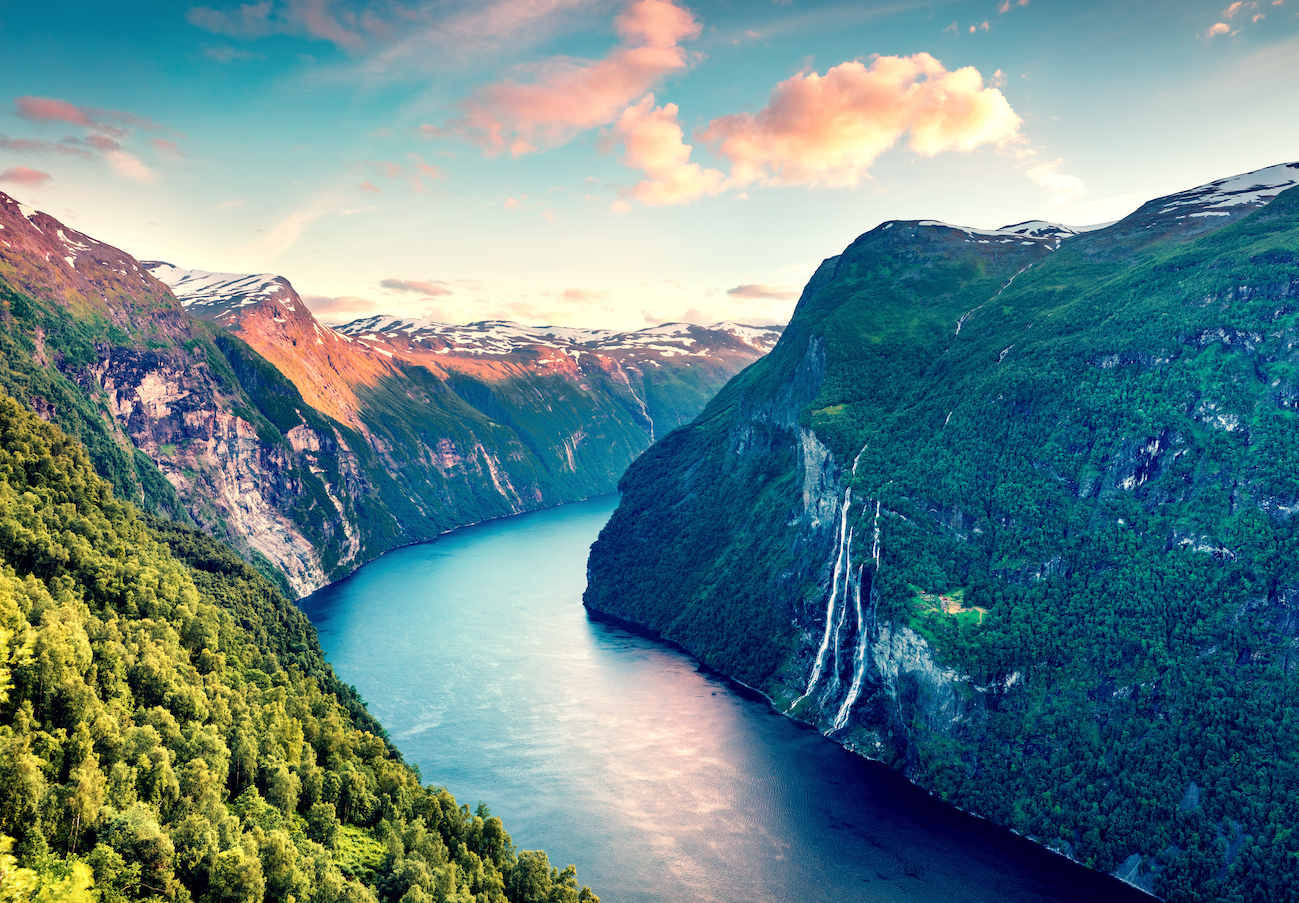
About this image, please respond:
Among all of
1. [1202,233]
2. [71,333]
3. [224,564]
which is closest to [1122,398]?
[1202,233]

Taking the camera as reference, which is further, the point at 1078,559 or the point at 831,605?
the point at 831,605

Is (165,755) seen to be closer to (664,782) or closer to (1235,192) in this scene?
(664,782)

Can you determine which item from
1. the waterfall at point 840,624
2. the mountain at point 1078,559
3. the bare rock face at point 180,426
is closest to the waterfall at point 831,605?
the mountain at point 1078,559

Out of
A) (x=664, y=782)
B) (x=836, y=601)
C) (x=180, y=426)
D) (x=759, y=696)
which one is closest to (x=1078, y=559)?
(x=836, y=601)

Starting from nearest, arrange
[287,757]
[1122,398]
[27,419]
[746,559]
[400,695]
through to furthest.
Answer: [287,757]
[27,419]
[1122,398]
[400,695]
[746,559]

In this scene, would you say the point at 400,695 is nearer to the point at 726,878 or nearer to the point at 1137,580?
the point at 726,878

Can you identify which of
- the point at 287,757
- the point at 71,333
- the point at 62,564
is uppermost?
the point at 71,333

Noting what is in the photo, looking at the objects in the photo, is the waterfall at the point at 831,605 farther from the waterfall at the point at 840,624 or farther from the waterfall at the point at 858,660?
the waterfall at the point at 858,660
